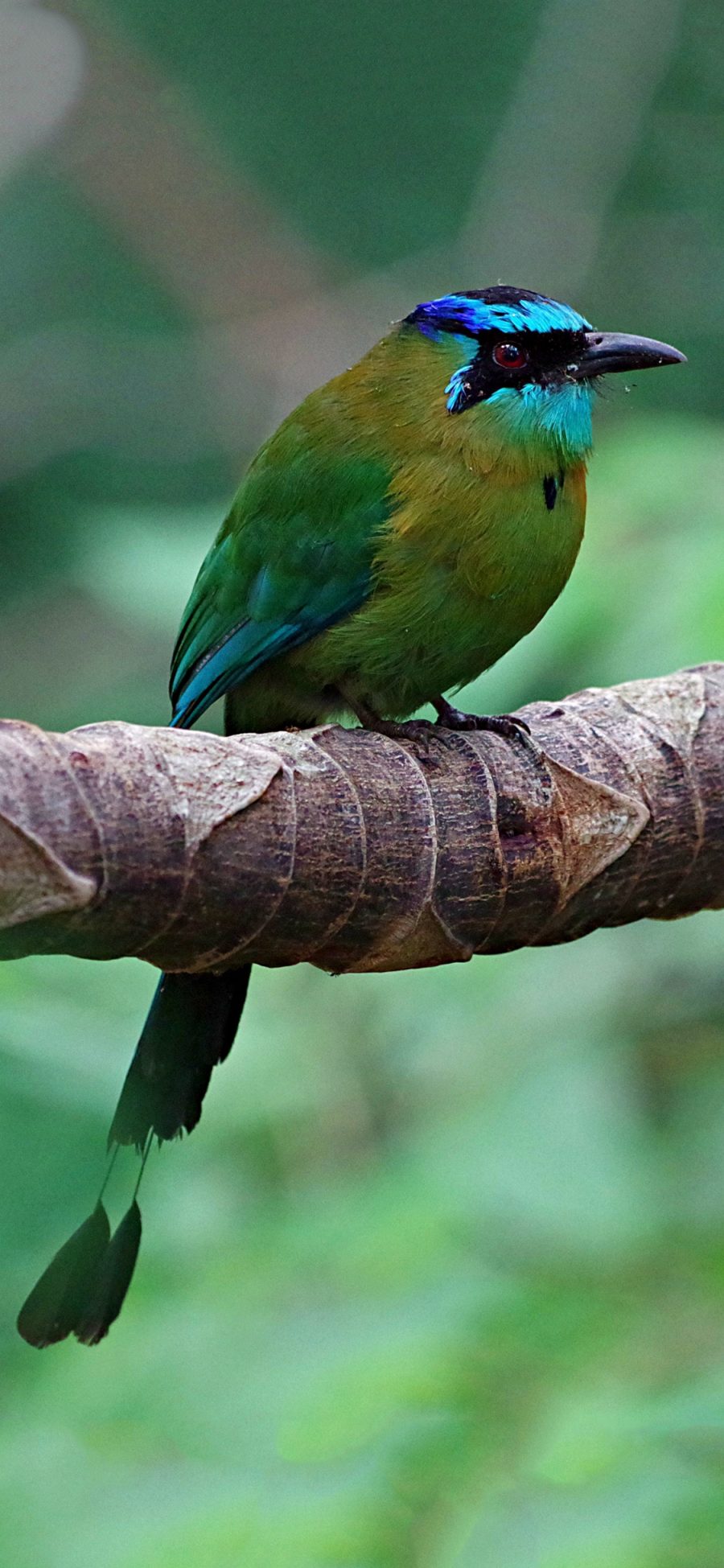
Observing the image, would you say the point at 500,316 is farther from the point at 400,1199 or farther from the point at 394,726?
the point at 400,1199

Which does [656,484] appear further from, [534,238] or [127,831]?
[534,238]

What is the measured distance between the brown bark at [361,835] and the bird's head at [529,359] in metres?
0.42

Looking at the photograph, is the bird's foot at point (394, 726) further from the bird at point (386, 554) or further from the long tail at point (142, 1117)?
the long tail at point (142, 1117)

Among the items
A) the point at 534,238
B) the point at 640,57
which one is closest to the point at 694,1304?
the point at 534,238

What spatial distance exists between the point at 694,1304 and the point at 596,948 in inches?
25.9

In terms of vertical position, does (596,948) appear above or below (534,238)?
below

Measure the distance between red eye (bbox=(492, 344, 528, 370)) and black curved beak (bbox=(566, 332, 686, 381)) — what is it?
0.07m

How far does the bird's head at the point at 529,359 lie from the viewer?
2.53 m

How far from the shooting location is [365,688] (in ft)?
8.28

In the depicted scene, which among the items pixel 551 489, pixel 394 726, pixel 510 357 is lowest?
pixel 394 726

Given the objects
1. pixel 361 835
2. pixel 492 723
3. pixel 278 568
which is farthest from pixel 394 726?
pixel 361 835

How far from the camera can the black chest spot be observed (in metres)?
2.47

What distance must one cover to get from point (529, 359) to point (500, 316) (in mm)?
76

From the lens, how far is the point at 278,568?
101 inches
